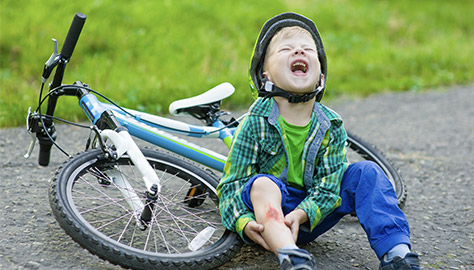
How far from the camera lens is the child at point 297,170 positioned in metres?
→ 2.74

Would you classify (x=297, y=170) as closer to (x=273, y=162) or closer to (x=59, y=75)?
(x=273, y=162)

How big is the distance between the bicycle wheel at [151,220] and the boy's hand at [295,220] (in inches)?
12.1

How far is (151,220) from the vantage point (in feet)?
9.55

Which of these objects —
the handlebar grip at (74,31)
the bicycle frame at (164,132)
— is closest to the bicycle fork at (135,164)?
the bicycle frame at (164,132)

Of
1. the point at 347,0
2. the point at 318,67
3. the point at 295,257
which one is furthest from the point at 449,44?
the point at 295,257

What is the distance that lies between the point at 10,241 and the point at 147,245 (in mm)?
712

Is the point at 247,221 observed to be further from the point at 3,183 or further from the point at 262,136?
the point at 3,183

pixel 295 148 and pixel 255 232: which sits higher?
pixel 295 148

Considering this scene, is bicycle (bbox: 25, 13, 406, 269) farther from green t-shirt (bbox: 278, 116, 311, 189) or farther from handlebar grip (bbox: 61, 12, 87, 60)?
green t-shirt (bbox: 278, 116, 311, 189)

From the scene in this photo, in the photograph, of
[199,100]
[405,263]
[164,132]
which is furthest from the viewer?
[199,100]

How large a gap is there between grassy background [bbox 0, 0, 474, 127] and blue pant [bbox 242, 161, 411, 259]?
3189mm

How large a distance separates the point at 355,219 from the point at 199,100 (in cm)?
129

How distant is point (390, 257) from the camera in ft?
8.76

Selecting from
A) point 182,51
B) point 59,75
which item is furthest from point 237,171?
point 182,51
